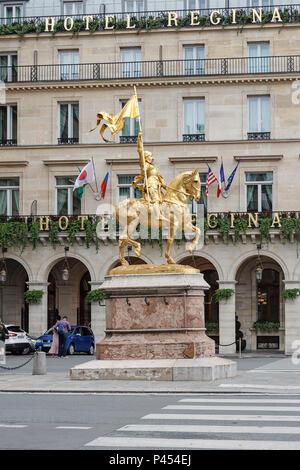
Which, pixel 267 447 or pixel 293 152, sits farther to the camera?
pixel 293 152

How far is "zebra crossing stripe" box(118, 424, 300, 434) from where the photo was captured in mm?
14148

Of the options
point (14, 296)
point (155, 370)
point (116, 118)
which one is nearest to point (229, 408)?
point (155, 370)

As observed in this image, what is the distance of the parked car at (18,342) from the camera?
45.8 metres

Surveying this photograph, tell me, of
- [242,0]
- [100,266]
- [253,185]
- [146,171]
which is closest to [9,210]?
[100,266]

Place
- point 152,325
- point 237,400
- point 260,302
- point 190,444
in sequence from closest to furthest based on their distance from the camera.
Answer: point 190,444 < point 237,400 < point 152,325 < point 260,302

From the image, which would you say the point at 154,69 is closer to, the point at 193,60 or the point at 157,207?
the point at 193,60

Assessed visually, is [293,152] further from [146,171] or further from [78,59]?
[146,171]

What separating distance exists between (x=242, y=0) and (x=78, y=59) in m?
9.72

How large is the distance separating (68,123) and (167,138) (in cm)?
560

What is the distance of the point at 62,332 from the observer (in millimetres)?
40188

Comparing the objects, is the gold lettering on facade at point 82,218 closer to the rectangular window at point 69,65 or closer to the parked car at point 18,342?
the parked car at point 18,342

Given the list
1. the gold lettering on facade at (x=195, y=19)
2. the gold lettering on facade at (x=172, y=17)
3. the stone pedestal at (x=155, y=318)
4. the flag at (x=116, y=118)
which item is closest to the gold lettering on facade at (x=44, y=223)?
the gold lettering on facade at (x=172, y=17)

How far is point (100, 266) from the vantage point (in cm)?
4947

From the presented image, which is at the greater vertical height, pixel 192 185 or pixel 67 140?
pixel 67 140
